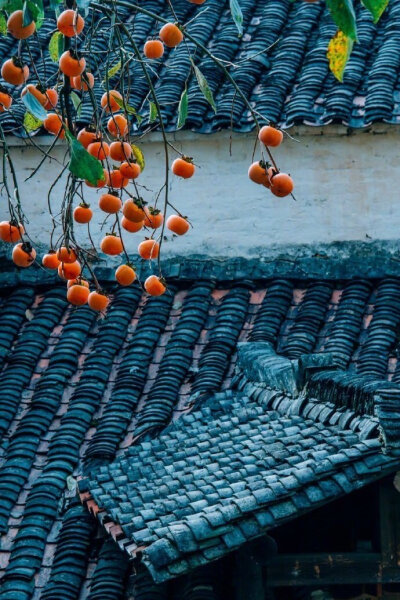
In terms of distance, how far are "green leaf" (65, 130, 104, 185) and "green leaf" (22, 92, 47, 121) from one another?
0.73 ft

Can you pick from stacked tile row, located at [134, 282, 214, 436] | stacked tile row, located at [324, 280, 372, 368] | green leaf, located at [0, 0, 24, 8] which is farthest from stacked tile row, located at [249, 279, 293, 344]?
green leaf, located at [0, 0, 24, 8]

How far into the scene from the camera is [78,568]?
705cm

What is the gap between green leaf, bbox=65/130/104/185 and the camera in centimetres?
427

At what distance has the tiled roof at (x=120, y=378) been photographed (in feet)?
23.2

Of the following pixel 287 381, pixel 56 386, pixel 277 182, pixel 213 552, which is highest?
pixel 277 182

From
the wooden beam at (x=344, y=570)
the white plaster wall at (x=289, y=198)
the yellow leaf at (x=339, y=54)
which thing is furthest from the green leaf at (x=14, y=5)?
the white plaster wall at (x=289, y=198)

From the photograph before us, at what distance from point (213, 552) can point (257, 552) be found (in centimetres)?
46

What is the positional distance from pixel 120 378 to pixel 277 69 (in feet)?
10.9

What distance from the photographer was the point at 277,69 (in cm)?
1056

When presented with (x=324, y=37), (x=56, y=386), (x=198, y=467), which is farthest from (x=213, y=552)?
(x=324, y=37)

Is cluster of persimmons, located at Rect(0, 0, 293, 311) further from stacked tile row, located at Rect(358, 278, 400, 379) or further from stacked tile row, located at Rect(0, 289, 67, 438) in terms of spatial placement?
stacked tile row, located at Rect(0, 289, 67, 438)

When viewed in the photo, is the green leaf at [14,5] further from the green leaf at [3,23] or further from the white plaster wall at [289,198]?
the white plaster wall at [289,198]

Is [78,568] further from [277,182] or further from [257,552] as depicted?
[277,182]

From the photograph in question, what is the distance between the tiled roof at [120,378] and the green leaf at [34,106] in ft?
8.22
